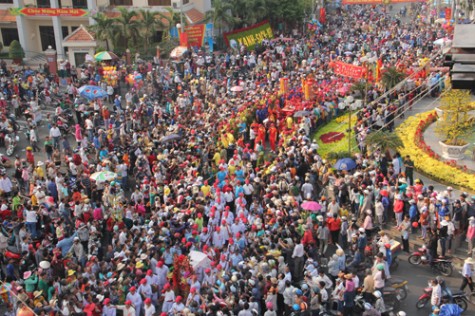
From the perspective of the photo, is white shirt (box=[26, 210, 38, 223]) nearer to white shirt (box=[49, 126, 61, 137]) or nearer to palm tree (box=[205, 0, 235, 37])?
white shirt (box=[49, 126, 61, 137])

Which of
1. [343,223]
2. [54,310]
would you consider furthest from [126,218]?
[343,223]

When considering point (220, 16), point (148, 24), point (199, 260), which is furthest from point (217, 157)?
point (220, 16)

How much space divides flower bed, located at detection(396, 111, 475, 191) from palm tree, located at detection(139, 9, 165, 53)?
1929 cm

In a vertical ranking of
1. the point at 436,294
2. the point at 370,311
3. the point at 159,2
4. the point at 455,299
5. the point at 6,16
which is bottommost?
the point at 455,299

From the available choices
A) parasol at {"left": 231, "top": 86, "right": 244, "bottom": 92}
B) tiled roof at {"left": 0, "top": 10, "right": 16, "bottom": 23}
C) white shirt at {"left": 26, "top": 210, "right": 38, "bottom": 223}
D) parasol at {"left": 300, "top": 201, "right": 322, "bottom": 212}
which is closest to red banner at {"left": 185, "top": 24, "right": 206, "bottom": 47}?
parasol at {"left": 231, "top": 86, "right": 244, "bottom": 92}

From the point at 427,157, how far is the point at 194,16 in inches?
978

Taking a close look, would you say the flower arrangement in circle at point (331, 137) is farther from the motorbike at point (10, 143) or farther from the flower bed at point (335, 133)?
the motorbike at point (10, 143)

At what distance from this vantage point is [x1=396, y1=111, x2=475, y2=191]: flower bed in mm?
19281

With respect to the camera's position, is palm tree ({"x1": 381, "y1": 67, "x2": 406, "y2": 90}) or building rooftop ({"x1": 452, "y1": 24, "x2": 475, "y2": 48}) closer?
building rooftop ({"x1": 452, "y1": 24, "x2": 475, "y2": 48})

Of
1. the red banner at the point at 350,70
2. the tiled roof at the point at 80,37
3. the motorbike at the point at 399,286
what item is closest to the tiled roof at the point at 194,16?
the tiled roof at the point at 80,37

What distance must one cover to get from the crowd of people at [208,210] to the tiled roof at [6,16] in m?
13.9

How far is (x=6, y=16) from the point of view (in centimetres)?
4044

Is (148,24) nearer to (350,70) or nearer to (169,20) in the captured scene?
(169,20)

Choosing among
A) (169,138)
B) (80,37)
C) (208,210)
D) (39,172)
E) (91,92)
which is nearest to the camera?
(208,210)
